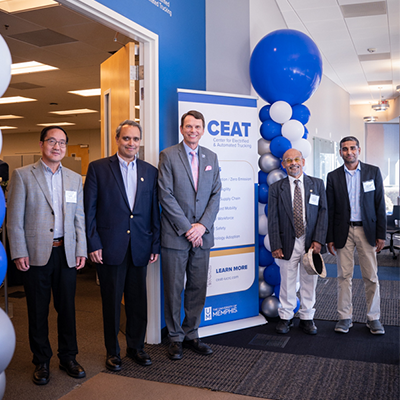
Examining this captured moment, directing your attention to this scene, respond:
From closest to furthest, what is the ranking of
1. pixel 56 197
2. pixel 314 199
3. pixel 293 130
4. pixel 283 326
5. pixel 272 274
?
pixel 56 197
pixel 314 199
pixel 283 326
pixel 293 130
pixel 272 274

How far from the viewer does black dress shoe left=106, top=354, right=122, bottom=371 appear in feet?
9.59

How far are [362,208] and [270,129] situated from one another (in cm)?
107

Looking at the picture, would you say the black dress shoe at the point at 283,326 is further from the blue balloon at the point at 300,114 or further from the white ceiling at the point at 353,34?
the white ceiling at the point at 353,34

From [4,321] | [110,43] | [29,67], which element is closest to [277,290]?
[4,321]

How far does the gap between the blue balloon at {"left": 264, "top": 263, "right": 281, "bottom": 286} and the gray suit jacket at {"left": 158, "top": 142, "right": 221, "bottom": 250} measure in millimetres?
1027

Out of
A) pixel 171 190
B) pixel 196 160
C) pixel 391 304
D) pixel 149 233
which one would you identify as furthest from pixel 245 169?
pixel 391 304

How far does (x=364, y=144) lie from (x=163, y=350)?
12.1 metres

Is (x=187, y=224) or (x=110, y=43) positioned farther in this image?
(x=110, y=43)

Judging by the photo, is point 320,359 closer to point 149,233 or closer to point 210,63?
point 149,233

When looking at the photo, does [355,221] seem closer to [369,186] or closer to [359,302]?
[369,186]

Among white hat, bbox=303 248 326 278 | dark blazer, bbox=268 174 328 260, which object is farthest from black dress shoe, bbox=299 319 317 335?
dark blazer, bbox=268 174 328 260

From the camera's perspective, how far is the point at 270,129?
3916 millimetres

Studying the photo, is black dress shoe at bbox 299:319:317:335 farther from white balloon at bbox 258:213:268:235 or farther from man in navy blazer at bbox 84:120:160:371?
man in navy blazer at bbox 84:120:160:371

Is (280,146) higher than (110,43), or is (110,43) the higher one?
(110,43)
